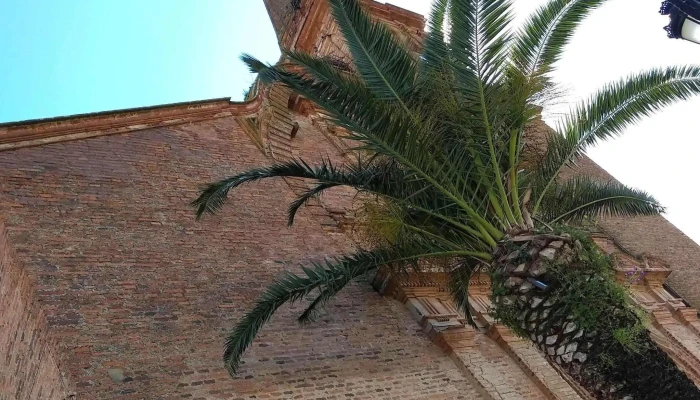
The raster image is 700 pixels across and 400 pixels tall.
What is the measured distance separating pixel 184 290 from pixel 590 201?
487 centimetres

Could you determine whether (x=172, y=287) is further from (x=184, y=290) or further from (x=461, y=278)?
(x=461, y=278)

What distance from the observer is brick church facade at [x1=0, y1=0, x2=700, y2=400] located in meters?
6.48

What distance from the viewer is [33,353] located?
637 cm

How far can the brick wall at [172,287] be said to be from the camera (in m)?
6.50

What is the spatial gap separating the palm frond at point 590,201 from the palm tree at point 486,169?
0.02 m

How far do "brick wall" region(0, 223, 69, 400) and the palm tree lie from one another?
5.52 ft

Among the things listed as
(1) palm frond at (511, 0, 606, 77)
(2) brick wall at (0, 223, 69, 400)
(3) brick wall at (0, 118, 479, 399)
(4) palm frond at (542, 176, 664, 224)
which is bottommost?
(2) brick wall at (0, 223, 69, 400)

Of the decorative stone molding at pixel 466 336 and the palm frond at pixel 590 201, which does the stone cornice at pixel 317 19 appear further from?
the palm frond at pixel 590 201

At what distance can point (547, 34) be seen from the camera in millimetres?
7199

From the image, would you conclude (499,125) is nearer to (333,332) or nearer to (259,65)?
(259,65)

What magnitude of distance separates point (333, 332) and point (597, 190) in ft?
11.9

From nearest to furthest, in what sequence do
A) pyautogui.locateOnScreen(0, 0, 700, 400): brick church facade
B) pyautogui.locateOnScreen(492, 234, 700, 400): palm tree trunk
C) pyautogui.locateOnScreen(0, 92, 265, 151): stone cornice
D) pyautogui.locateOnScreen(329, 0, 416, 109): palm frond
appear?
pyautogui.locateOnScreen(492, 234, 700, 400): palm tree trunk < pyautogui.locateOnScreen(0, 0, 700, 400): brick church facade < pyautogui.locateOnScreen(329, 0, 416, 109): palm frond < pyautogui.locateOnScreen(0, 92, 265, 151): stone cornice

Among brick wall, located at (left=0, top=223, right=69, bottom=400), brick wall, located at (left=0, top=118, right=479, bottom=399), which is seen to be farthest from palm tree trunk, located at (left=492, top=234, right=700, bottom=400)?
brick wall, located at (left=0, top=223, right=69, bottom=400)

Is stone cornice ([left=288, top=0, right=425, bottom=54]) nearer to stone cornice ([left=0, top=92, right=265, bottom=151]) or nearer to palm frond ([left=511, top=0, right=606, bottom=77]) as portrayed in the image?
stone cornice ([left=0, top=92, right=265, bottom=151])
